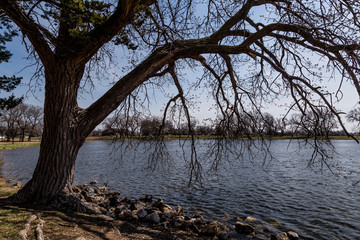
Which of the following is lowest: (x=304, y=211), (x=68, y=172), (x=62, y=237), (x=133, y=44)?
(x=304, y=211)

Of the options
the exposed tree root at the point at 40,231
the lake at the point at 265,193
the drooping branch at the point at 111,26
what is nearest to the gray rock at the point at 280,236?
the lake at the point at 265,193

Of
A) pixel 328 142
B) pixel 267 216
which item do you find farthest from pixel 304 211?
pixel 328 142

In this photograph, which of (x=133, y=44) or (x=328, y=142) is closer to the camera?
(x=328, y=142)

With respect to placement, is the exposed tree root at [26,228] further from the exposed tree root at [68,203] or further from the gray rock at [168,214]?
the gray rock at [168,214]

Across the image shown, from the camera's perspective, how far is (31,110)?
6244cm

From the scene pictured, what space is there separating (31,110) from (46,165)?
2694 inches

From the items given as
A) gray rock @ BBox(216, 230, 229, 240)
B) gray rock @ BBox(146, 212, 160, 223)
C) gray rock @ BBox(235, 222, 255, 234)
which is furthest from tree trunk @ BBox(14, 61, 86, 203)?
gray rock @ BBox(235, 222, 255, 234)

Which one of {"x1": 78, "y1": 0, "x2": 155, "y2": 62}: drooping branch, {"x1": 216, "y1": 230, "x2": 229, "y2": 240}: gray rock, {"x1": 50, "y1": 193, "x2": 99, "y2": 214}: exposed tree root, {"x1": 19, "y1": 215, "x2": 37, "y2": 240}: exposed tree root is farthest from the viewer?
{"x1": 216, "y1": 230, "x2": 229, "y2": 240}: gray rock

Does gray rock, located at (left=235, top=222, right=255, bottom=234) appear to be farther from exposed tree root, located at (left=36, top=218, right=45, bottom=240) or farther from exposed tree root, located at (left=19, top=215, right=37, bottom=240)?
exposed tree root, located at (left=19, top=215, right=37, bottom=240)

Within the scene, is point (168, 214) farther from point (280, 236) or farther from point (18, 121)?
point (18, 121)

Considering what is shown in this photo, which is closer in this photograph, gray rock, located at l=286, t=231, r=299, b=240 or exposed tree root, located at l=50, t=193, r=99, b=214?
exposed tree root, located at l=50, t=193, r=99, b=214

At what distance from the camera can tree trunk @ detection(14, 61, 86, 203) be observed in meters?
5.07

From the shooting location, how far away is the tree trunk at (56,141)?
16.6ft

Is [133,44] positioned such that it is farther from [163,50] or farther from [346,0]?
[346,0]
